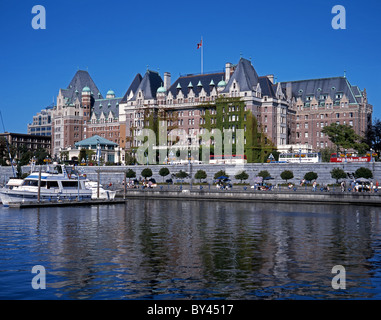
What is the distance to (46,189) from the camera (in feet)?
215

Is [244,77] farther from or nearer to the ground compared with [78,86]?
nearer to the ground

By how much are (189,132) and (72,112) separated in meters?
58.7

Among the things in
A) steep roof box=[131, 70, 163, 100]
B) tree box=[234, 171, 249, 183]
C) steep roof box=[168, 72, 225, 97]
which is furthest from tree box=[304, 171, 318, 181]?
steep roof box=[131, 70, 163, 100]

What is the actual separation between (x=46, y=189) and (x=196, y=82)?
283 ft

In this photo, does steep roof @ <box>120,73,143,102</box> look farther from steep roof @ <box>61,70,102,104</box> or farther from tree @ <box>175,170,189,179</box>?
tree @ <box>175,170,189,179</box>

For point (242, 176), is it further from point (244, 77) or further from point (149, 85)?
point (149, 85)

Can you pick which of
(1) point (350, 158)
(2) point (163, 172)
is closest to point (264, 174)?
(1) point (350, 158)

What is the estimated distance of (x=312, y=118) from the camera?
148 metres

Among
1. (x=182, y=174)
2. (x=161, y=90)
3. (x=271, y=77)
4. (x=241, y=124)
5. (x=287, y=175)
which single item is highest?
(x=271, y=77)

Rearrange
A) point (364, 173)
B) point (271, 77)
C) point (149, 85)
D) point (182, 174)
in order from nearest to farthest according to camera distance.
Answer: point (364, 173), point (182, 174), point (271, 77), point (149, 85)

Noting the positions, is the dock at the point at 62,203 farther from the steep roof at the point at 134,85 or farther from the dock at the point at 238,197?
the steep roof at the point at 134,85

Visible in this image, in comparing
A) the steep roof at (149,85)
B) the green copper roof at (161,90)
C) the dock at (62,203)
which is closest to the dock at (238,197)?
the dock at (62,203)

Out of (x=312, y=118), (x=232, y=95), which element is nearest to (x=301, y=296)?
(x=232, y=95)

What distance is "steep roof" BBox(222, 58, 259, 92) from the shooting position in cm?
13062
